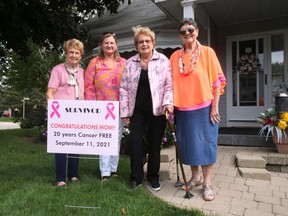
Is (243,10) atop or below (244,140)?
atop

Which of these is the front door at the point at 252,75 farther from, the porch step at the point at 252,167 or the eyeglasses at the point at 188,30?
the eyeglasses at the point at 188,30

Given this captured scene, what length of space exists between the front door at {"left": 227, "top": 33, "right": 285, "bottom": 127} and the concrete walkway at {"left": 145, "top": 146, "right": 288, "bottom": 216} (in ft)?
10.2

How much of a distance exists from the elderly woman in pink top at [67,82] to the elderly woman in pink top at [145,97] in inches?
22.7

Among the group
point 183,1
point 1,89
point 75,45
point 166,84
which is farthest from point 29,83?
point 1,89

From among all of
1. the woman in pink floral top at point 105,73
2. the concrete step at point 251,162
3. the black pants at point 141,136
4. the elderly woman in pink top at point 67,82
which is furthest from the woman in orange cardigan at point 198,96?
the concrete step at point 251,162

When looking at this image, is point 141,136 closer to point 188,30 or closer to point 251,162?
point 188,30

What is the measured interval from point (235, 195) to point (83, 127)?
174 cm

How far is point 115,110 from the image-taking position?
9.93ft

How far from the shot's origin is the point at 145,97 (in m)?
3.44

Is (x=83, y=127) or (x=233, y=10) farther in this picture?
(x=233, y=10)

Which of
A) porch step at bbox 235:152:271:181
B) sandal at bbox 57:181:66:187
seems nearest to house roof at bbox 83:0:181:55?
porch step at bbox 235:152:271:181

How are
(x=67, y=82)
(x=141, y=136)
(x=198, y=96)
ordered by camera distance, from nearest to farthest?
(x=198, y=96), (x=141, y=136), (x=67, y=82)

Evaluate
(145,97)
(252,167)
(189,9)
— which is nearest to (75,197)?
(145,97)

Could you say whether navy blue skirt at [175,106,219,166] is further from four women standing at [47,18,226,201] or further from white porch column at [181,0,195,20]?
white porch column at [181,0,195,20]
